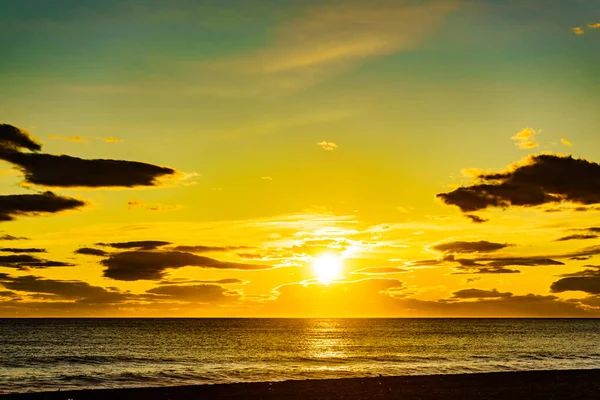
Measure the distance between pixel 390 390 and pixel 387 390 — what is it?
0.24 metres

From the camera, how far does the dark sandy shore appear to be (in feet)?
148

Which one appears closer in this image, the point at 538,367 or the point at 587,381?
the point at 587,381

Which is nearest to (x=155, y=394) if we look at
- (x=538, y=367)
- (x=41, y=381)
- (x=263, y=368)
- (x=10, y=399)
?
(x=10, y=399)

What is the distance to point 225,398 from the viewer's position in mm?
44594

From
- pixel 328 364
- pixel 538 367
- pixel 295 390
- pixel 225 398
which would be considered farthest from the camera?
pixel 328 364

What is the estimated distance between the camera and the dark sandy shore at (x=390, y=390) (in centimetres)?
4512

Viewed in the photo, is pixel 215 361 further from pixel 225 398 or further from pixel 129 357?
pixel 225 398

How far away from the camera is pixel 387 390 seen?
1865 inches

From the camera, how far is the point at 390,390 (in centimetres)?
4744

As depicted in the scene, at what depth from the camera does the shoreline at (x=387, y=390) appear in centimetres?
4519

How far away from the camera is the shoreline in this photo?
148 feet

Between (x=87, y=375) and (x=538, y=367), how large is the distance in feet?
172

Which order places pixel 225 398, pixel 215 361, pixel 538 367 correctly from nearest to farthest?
pixel 225 398 → pixel 538 367 → pixel 215 361

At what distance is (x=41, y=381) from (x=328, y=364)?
3552cm
